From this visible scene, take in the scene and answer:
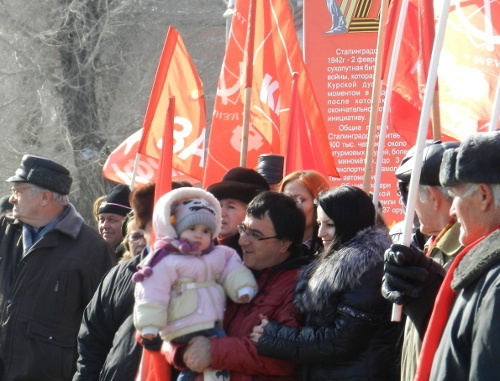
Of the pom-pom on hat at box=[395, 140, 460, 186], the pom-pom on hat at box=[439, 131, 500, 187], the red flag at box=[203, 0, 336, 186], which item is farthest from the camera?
the red flag at box=[203, 0, 336, 186]

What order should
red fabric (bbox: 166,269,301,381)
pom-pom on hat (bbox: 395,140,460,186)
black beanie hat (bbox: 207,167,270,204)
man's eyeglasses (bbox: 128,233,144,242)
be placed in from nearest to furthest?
pom-pom on hat (bbox: 395,140,460,186) < red fabric (bbox: 166,269,301,381) < black beanie hat (bbox: 207,167,270,204) < man's eyeglasses (bbox: 128,233,144,242)

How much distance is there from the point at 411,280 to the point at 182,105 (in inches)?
→ 188

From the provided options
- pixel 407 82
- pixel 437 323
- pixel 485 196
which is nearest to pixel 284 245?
pixel 437 323

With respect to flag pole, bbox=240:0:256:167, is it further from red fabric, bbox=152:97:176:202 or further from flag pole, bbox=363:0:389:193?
red fabric, bbox=152:97:176:202

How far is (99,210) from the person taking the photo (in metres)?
7.30


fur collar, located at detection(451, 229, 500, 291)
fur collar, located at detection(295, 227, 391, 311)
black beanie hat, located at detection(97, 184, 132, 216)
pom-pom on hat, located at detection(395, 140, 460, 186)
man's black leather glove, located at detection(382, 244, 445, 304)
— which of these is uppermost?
pom-pom on hat, located at detection(395, 140, 460, 186)

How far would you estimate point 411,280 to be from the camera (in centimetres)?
335

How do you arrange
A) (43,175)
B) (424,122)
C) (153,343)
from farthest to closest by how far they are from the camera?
(43,175) → (153,343) → (424,122)

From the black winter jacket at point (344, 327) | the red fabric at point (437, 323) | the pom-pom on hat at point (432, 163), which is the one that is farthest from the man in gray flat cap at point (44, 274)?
the red fabric at point (437, 323)

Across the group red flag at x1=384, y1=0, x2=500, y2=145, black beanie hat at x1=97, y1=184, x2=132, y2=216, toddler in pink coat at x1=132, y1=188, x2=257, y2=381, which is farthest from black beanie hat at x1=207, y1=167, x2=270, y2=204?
black beanie hat at x1=97, y1=184, x2=132, y2=216

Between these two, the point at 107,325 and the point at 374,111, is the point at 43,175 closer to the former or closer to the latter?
the point at 107,325

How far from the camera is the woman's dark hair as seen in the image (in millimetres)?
4113

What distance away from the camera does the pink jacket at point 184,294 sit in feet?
13.2

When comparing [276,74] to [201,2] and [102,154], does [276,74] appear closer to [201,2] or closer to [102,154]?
[102,154]
